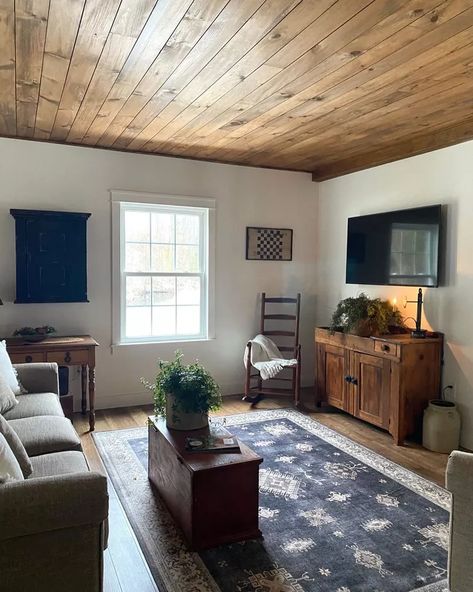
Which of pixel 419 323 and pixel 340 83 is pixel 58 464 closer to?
pixel 340 83

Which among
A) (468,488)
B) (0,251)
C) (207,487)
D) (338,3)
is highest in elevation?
(338,3)

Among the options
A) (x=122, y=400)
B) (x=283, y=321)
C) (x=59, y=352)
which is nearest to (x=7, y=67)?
(x=59, y=352)

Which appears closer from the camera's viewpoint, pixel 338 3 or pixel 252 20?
pixel 338 3

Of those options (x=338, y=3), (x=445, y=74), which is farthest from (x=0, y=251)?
(x=445, y=74)

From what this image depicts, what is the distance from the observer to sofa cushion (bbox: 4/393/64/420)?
2.77m

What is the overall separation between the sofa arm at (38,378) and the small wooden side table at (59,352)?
0.42 m

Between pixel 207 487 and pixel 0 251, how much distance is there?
2963 millimetres

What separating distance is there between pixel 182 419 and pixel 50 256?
232 cm

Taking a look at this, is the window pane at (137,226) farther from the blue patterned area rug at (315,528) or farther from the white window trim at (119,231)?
the blue patterned area rug at (315,528)

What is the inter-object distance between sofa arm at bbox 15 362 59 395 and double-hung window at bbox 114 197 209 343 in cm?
129

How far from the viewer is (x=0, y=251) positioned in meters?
4.08

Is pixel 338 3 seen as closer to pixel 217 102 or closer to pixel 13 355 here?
pixel 217 102

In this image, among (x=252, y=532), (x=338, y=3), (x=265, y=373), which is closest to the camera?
(x=338, y=3)

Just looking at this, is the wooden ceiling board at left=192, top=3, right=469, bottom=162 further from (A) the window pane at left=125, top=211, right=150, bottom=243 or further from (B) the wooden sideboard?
(B) the wooden sideboard
